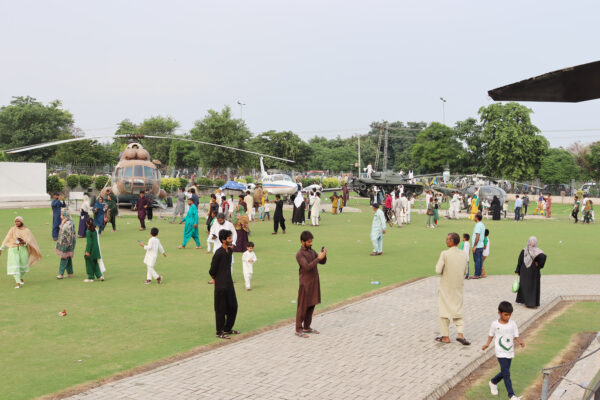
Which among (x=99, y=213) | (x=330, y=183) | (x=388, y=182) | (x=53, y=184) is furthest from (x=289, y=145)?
(x=99, y=213)

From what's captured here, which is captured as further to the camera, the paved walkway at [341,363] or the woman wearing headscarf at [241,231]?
the woman wearing headscarf at [241,231]

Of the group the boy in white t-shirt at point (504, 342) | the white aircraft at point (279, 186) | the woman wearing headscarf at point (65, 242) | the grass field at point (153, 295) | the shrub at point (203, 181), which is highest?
the shrub at point (203, 181)

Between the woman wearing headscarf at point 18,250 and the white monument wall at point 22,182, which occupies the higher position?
the white monument wall at point 22,182

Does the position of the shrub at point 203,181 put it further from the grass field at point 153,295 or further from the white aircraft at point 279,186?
the grass field at point 153,295

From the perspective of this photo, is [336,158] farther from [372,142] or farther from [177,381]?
[177,381]

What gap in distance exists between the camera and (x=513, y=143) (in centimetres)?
5656

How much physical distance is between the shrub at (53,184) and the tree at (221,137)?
14.7m

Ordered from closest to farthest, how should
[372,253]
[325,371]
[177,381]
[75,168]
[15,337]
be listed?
[177,381], [325,371], [15,337], [372,253], [75,168]

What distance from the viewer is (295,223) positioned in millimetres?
24891

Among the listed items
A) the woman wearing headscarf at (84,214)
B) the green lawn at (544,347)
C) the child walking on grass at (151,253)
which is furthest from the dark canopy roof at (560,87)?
the woman wearing headscarf at (84,214)

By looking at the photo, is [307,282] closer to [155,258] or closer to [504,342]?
[504,342]

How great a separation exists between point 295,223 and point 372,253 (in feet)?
31.1

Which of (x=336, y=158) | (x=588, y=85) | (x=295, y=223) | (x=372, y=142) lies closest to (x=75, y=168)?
(x=295, y=223)

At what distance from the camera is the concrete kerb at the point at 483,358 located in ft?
18.7
